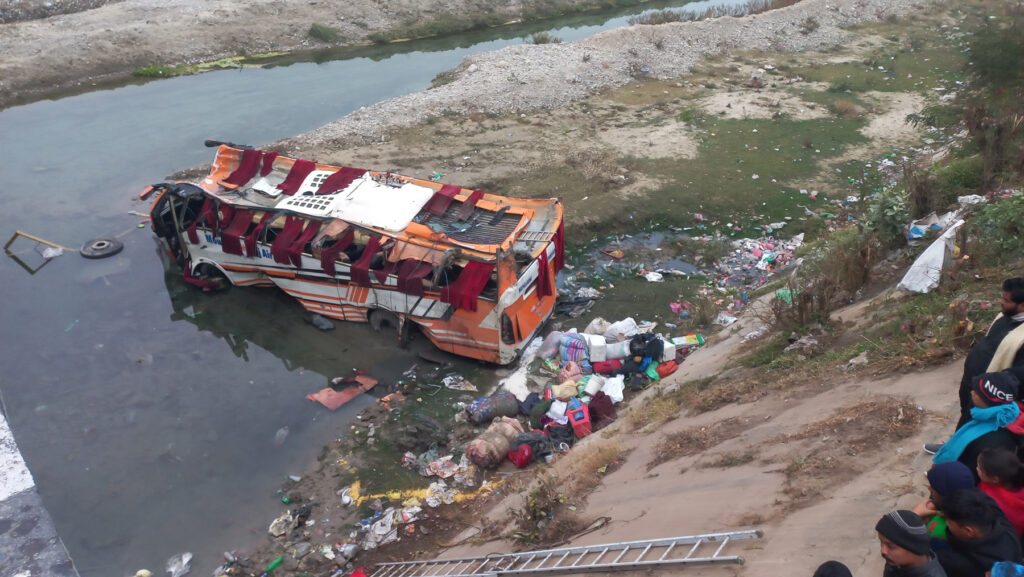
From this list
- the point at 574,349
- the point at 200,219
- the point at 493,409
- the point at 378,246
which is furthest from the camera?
the point at 200,219

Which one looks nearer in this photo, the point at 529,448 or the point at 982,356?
the point at 982,356

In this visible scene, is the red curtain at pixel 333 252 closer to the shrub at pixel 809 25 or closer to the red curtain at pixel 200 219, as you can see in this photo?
the red curtain at pixel 200 219

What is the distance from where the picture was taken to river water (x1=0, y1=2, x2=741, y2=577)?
7.59 m

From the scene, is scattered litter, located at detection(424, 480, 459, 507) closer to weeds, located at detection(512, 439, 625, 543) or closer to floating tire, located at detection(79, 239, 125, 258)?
weeds, located at detection(512, 439, 625, 543)

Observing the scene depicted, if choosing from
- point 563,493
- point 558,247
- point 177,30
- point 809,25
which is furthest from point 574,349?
point 177,30

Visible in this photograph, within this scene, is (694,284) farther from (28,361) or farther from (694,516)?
(28,361)

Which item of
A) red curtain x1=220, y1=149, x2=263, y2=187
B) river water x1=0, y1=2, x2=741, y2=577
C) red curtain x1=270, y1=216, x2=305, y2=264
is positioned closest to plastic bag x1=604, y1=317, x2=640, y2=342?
river water x1=0, y1=2, x2=741, y2=577

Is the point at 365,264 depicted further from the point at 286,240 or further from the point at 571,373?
the point at 571,373

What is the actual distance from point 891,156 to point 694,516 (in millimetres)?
13228

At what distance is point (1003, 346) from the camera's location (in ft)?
13.3

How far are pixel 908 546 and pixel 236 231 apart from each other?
32.8ft

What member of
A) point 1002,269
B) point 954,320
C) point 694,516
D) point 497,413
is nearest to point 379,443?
point 497,413

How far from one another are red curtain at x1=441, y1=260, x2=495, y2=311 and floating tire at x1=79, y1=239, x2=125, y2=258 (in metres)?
7.68

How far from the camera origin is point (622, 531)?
5207mm
